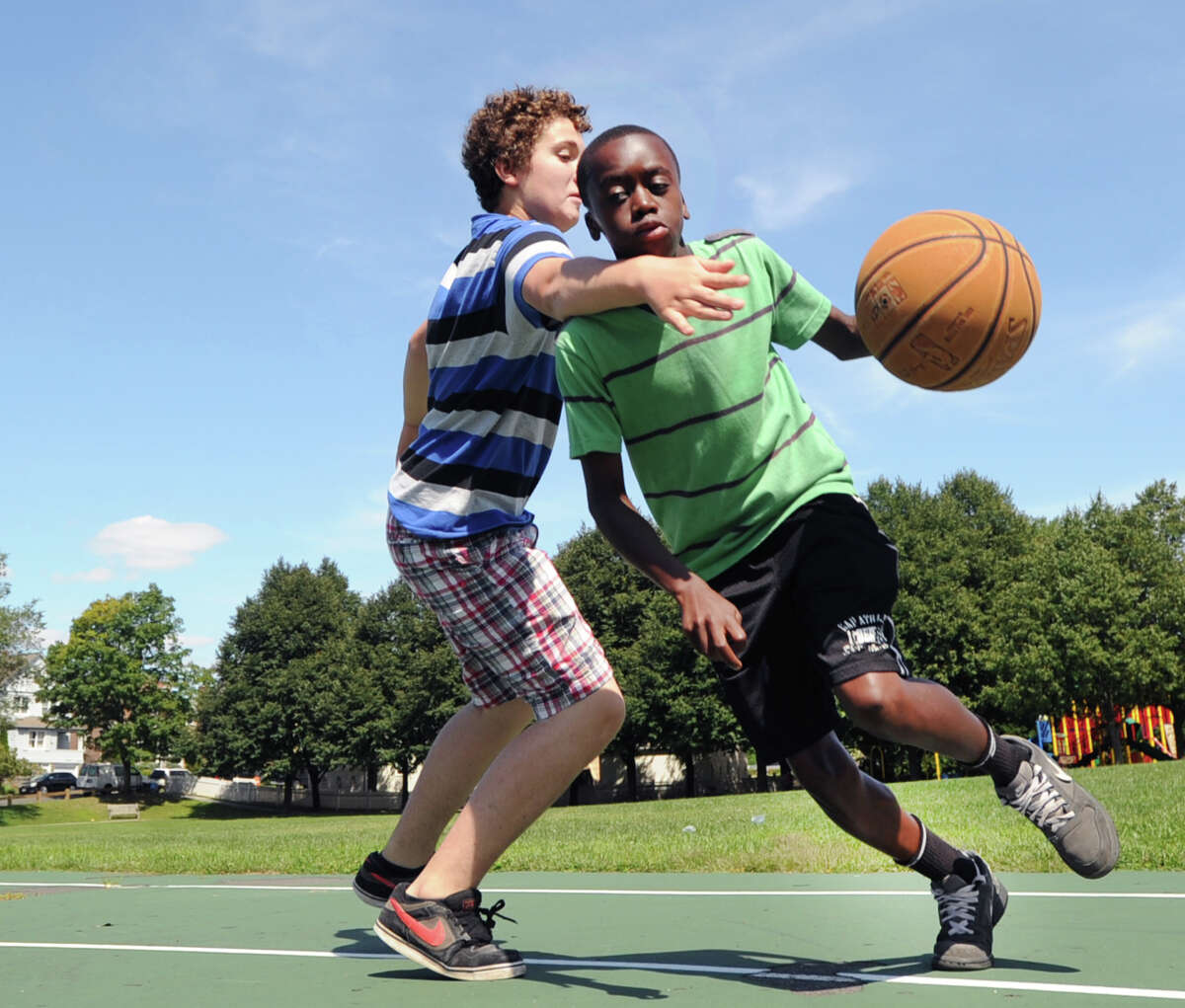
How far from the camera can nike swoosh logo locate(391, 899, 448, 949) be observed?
3.21 meters

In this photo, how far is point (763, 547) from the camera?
3145mm

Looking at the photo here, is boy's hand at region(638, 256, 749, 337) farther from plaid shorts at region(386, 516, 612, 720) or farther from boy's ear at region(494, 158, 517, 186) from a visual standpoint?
boy's ear at region(494, 158, 517, 186)

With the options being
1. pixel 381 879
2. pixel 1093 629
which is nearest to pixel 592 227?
pixel 381 879

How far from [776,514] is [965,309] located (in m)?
0.80

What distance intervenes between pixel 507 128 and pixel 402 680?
50.5 metres

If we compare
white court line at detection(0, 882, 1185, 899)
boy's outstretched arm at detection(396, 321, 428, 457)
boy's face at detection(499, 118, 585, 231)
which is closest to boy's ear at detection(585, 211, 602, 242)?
boy's face at detection(499, 118, 585, 231)

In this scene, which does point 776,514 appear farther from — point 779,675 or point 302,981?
point 302,981

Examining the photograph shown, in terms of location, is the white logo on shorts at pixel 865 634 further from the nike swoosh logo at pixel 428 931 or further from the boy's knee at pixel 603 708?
the nike swoosh logo at pixel 428 931

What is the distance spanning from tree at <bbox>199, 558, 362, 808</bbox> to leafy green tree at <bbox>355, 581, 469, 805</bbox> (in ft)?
2.42

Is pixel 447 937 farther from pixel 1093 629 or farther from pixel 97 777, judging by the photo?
pixel 97 777

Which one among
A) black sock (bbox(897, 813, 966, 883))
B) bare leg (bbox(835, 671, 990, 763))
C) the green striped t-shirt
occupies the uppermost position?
the green striped t-shirt

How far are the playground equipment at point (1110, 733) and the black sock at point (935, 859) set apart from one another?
4286cm

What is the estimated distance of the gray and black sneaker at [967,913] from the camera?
302 cm

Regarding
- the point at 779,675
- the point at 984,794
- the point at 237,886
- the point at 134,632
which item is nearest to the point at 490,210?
the point at 779,675
